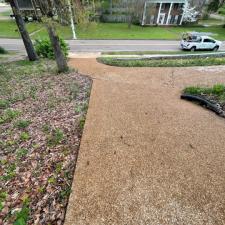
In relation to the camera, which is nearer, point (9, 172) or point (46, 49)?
point (9, 172)

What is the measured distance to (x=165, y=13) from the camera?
3209 centimetres

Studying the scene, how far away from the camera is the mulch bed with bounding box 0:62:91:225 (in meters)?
2.78

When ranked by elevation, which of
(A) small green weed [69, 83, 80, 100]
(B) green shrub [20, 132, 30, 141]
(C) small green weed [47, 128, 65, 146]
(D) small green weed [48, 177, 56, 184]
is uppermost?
(D) small green weed [48, 177, 56, 184]

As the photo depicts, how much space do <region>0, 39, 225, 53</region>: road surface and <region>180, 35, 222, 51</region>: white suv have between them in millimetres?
1893

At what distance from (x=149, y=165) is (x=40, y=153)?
2.36m

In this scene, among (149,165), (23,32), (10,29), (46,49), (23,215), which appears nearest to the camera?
(23,215)

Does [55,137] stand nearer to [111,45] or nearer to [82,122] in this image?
[82,122]

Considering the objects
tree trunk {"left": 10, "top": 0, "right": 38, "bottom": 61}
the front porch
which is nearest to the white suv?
tree trunk {"left": 10, "top": 0, "right": 38, "bottom": 61}

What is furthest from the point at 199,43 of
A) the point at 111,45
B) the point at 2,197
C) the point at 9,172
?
the point at 2,197

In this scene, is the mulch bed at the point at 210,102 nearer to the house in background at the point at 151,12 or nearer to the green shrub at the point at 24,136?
the green shrub at the point at 24,136

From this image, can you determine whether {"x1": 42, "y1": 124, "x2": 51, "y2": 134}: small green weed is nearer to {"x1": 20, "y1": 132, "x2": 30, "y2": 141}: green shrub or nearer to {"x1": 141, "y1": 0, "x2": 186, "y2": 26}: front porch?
{"x1": 20, "y1": 132, "x2": 30, "y2": 141}: green shrub

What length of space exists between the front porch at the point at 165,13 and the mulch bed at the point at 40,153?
98.5ft

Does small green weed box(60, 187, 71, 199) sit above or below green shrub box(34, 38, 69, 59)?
above

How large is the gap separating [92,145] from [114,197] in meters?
1.41
